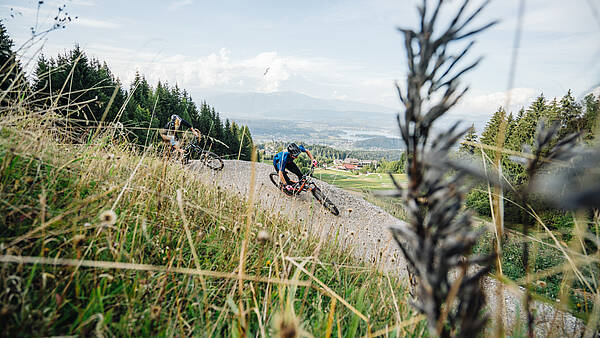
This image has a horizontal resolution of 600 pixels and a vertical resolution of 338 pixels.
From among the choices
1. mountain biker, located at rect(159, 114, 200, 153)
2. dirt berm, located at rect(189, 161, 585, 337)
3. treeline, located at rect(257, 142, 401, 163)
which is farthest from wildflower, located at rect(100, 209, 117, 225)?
treeline, located at rect(257, 142, 401, 163)

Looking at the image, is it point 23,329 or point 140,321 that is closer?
point 23,329

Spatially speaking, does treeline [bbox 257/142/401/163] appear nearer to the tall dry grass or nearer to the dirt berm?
the dirt berm

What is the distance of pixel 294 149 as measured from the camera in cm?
1142

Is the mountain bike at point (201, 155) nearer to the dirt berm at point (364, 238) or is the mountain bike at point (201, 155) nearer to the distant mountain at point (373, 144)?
the dirt berm at point (364, 238)

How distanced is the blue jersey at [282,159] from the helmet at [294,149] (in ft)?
0.49

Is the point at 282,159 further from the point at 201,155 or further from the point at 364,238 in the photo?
the point at 201,155

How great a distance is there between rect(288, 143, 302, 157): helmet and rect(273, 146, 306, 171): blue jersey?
15 centimetres

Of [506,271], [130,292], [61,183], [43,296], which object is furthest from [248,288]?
[506,271]

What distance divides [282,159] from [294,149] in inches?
24.4

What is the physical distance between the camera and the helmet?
37.2ft

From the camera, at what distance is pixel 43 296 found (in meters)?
1.16

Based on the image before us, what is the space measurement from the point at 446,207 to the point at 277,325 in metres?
0.38

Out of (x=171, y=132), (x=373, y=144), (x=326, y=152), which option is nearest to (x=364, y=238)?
(x=171, y=132)

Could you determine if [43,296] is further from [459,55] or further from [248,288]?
[459,55]
